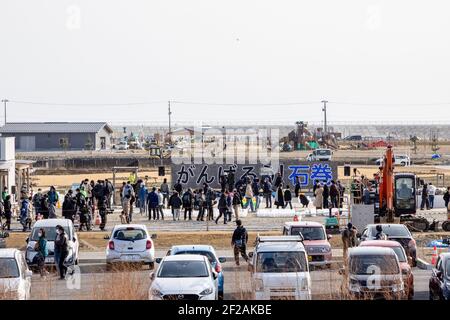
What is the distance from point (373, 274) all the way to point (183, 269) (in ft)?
12.9

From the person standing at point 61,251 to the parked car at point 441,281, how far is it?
963 centimetres

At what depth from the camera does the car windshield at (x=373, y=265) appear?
69.8 feet

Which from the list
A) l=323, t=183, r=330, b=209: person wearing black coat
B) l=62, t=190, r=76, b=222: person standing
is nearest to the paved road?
l=62, t=190, r=76, b=222: person standing

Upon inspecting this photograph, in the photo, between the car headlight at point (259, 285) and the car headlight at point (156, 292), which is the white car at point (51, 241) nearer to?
the car headlight at point (259, 285)

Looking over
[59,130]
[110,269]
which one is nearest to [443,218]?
[110,269]

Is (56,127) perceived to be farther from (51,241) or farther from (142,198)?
(51,241)

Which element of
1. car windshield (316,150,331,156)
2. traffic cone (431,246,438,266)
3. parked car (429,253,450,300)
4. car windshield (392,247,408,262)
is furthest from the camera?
car windshield (316,150,331,156)

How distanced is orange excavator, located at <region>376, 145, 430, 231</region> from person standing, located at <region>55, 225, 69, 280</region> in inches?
577

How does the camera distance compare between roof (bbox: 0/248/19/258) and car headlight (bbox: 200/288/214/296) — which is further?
roof (bbox: 0/248/19/258)

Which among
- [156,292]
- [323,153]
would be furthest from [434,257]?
[323,153]

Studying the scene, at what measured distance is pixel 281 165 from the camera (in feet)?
166

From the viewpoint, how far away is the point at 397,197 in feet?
137

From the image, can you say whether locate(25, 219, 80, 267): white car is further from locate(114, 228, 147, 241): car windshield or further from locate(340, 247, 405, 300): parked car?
locate(340, 247, 405, 300): parked car

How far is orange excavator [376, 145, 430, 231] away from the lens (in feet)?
124
